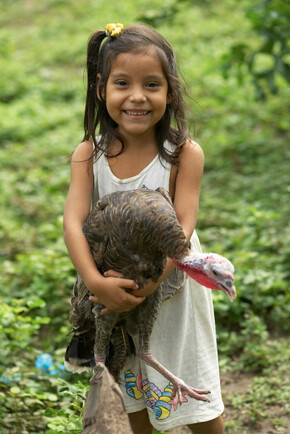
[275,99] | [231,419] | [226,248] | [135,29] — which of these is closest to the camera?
[135,29]

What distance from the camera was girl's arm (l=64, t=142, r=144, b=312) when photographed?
2.29 metres

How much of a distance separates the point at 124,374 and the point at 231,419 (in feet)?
3.10

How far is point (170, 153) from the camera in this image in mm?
2627

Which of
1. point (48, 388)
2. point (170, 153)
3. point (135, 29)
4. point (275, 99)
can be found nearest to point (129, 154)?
point (170, 153)

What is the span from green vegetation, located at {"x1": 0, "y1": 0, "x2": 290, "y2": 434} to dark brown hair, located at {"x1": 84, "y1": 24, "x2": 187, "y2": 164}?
196mm

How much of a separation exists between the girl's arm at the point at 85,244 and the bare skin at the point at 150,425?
718 millimetres

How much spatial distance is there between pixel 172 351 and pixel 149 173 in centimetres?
69

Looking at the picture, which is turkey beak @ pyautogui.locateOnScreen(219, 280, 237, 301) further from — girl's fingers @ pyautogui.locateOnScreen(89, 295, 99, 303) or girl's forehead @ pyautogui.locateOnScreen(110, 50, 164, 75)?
girl's forehead @ pyautogui.locateOnScreen(110, 50, 164, 75)

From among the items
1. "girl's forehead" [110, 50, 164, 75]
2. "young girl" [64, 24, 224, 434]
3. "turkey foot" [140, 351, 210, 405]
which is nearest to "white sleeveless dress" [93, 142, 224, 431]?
"young girl" [64, 24, 224, 434]

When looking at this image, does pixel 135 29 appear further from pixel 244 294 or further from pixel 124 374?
pixel 244 294

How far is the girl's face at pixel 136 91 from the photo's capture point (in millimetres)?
2439

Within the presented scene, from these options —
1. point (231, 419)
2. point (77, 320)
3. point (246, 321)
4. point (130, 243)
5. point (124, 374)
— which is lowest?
point (231, 419)

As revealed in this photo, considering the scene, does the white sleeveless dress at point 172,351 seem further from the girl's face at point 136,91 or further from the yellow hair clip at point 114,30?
the yellow hair clip at point 114,30

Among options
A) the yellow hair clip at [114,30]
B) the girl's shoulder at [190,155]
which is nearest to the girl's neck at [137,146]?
the girl's shoulder at [190,155]
